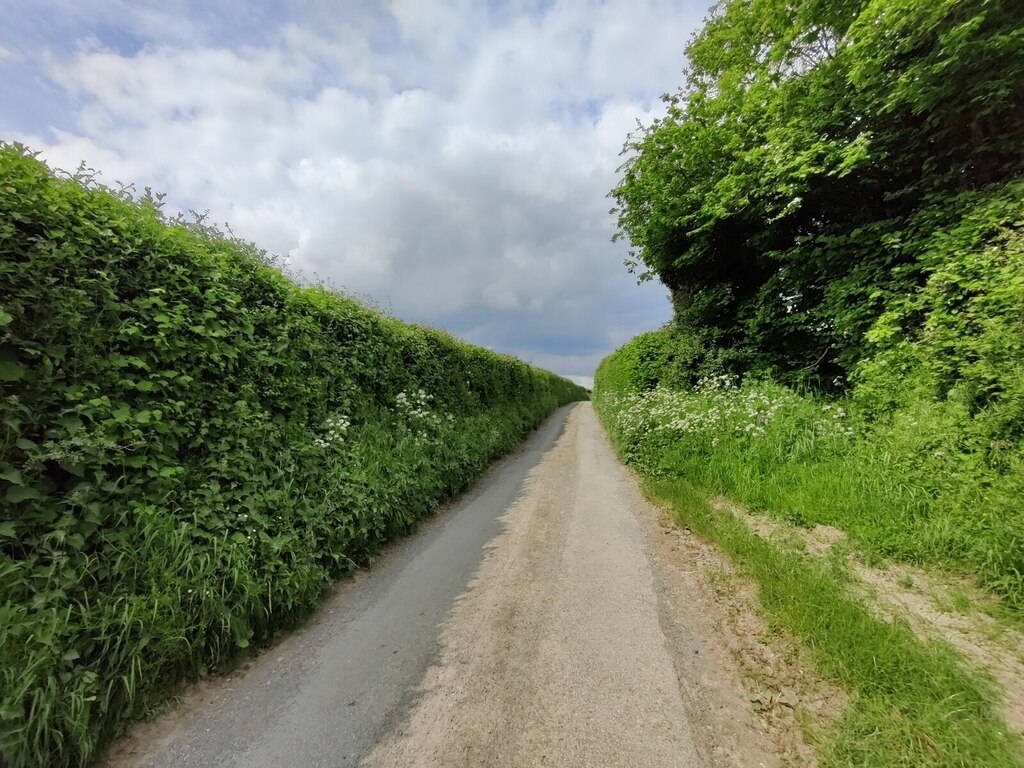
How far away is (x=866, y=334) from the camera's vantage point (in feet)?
19.0

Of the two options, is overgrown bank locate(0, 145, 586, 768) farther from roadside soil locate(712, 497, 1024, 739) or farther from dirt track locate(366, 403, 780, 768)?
roadside soil locate(712, 497, 1024, 739)

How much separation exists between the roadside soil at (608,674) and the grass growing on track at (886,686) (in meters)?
0.17

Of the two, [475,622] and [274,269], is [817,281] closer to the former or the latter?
[475,622]

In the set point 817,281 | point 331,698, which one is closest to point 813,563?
point 331,698

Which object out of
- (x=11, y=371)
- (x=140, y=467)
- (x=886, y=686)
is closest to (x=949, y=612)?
(x=886, y=686)

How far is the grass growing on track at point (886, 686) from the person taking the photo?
6.30ft

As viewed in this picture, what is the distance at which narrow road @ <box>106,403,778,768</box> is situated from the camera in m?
2.29

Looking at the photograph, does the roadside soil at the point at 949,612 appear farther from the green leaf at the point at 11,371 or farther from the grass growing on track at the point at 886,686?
the green leaf at the point at 11,371

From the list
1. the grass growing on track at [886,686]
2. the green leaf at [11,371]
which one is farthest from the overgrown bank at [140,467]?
the grass growing on track at [886,686]

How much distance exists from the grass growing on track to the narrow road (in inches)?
20.5

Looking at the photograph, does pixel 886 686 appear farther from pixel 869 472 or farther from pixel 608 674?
pixel 869 472

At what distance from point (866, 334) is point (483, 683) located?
6867mm

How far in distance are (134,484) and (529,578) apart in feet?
11.8

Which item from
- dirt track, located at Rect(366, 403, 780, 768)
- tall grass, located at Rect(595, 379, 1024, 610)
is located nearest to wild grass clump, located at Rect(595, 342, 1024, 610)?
tall grass, located at Rect(595, 379, 1024, 610)
